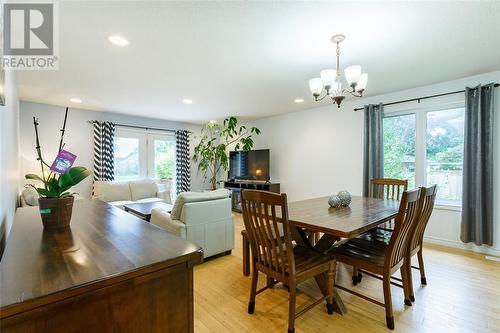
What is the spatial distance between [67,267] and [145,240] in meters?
0.30

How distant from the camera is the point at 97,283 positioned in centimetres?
68

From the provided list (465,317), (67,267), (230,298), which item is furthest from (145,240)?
(465,317)

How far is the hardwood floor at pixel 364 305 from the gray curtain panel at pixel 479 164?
50 centimetres

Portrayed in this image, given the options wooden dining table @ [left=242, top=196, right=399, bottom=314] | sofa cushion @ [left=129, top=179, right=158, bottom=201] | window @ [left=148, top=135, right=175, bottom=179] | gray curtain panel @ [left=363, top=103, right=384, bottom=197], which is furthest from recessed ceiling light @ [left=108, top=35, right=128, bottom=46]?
window @ [left=148, top=135, right=175, bottom=179]

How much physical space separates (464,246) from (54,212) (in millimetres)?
4598

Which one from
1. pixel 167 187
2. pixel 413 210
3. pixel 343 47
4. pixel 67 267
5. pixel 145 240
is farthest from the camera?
pixel 167 187

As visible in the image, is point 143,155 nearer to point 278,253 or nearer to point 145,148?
point 145,148

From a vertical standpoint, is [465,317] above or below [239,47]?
below

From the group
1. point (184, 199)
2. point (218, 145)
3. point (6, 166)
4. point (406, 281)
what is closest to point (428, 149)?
point (406, 281)

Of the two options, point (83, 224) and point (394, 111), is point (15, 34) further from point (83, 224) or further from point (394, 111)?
point (394, 111)

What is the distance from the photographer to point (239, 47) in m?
2.31

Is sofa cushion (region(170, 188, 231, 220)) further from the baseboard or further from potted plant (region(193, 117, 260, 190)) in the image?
the baseboard

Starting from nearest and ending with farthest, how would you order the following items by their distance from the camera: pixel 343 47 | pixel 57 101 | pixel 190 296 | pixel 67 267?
pixel 67 267 < pixel 190 296 < pixel 343 47 < pixel 57 101

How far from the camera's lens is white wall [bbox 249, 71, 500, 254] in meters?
3.33
